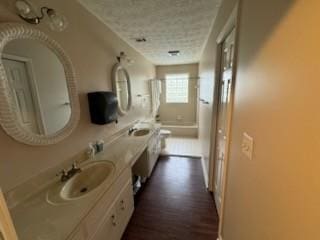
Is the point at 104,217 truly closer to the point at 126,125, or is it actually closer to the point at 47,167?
the point at 47,167

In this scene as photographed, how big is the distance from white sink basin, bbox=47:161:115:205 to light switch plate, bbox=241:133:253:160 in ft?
3.66

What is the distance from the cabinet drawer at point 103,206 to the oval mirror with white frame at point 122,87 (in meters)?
1.23

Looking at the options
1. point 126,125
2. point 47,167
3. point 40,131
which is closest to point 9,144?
point 40,131

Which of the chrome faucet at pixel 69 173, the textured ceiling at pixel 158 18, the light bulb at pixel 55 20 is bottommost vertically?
the chrome faucet at pixel 69 173

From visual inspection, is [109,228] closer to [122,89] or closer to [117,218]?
[117,218]

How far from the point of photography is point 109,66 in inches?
82.8

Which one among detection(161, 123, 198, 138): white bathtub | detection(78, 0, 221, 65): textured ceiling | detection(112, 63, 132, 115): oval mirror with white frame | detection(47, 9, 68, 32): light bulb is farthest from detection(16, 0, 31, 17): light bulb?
detection(161, 123, 198, 138): white bathtub

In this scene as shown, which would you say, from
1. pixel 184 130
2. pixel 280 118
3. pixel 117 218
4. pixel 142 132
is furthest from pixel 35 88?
pixel 184 130

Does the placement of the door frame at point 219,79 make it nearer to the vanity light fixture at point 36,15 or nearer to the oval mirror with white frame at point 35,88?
the vanity light fixture at point 36,15

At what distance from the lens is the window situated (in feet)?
16.8

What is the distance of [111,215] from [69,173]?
1.79 ft

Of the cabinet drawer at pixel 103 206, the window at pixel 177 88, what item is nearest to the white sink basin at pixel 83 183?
the cabinet drawer at pixel 103 206

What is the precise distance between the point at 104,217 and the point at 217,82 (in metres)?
1.83

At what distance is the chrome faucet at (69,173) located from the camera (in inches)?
51.7
